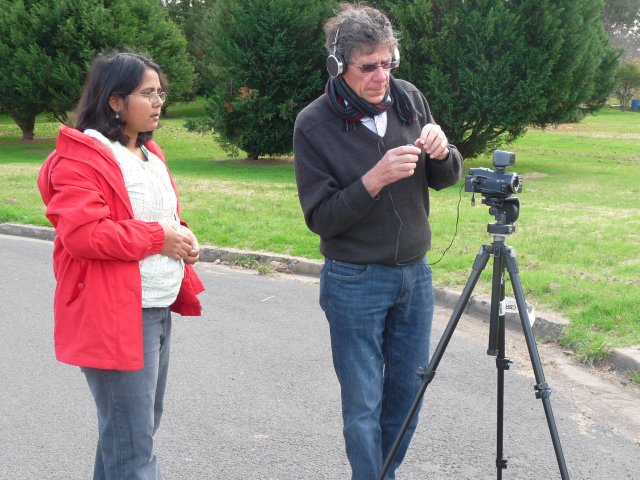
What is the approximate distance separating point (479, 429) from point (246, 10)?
17764 mm

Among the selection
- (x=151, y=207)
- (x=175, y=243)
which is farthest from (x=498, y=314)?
(x=151, y=207)

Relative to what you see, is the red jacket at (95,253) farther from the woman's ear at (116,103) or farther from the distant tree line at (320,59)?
the distant tree line at (320,59)

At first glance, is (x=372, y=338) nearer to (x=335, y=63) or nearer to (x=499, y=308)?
(x=499, y=308)

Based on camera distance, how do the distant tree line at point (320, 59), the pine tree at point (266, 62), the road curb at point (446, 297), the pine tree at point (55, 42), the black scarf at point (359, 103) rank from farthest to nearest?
the pine tree at point (55, 42)
the pine tree at point (266, 62)
the distant tree line at point (320, 59)
the road curb at point (446, 297)
the black scarf at point (359, 103)

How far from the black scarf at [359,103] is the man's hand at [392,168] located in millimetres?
252

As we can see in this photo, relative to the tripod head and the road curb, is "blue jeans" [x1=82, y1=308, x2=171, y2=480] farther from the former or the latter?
the road curb

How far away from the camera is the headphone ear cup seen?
2.96 meters

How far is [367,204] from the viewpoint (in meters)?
2.90

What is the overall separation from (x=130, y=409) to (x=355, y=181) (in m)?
1.14

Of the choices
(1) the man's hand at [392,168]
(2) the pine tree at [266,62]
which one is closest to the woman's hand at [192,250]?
(1) the man's hand at [392,168]

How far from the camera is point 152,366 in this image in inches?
111

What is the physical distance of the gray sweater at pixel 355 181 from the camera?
9.95 feet

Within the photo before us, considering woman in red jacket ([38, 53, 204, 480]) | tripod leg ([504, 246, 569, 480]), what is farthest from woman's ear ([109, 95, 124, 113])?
tripod leg ([504, 246, 569, 480])

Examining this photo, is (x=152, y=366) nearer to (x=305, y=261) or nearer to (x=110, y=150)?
(x=110, y=150)
